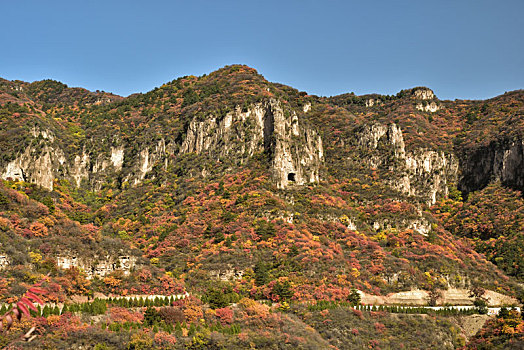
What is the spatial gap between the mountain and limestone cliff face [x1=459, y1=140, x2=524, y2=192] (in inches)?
18.4

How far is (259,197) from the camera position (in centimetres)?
9281

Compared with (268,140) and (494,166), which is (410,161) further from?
(268,140)

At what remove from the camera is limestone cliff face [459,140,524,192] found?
119m

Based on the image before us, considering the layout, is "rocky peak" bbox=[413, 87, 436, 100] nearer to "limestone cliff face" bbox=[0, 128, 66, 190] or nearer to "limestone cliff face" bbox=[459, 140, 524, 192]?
"limestone cliff face" bbox=[459, 140, 524, 192]

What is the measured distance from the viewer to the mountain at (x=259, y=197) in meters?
64.2

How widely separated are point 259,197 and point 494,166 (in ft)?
239

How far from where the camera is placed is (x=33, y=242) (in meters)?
56.3

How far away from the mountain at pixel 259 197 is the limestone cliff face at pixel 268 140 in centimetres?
38

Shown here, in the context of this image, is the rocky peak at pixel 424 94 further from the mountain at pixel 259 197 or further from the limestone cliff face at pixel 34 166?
the limestone cliff face at pixel 34 166

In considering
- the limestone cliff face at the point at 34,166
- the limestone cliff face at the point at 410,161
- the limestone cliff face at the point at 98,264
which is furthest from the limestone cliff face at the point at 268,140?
the limestone cliff face at the point at 98,264

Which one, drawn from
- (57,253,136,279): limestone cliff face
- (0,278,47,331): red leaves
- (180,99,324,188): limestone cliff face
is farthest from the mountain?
(0,278,47,331): red leaves

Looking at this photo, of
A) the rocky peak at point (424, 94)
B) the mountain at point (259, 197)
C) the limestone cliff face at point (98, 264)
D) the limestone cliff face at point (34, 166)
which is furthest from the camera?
the rocky peak at point (424, 94)

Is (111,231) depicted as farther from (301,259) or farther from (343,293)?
(343,293)

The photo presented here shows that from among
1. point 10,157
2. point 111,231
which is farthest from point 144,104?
point 111,231
